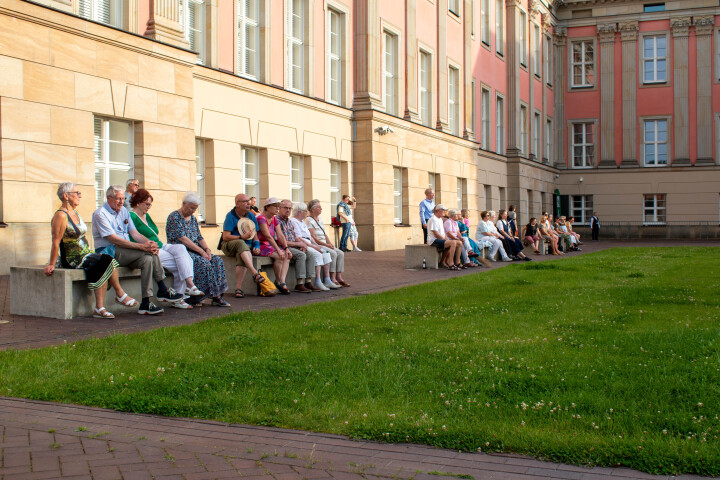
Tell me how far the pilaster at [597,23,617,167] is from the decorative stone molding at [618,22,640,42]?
18.9 inches

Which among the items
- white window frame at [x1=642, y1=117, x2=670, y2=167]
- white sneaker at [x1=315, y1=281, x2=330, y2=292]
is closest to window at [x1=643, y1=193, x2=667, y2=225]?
white window frame at [x1=642, y1=117, x2=670, y2=167]

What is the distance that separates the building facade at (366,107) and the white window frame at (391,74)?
0.06 meters

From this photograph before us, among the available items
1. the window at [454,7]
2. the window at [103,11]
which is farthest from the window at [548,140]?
the window at [103,11]

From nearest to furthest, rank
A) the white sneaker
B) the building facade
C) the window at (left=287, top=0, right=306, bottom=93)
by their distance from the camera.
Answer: the white sneaker < the building facade < the window at (left=287, top=0, right=306, bottom=93)

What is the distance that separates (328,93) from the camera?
2664cm

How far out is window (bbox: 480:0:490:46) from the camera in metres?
41.8

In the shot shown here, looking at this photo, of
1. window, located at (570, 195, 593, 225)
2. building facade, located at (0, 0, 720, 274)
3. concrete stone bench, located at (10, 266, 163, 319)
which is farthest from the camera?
window, located at (570, 195, 593, 225)

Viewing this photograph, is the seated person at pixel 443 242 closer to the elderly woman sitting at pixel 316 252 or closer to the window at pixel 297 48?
the elderly woman sitting at pixel 316 252

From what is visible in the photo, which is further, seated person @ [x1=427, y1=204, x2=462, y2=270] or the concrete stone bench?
seated person @ [x1=427, y1=204, x2=462, y2=270]

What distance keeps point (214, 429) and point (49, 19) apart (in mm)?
12227

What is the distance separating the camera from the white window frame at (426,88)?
34125mm

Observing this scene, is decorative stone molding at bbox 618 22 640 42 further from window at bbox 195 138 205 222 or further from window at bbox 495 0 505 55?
window at bbox 195 138 205 222

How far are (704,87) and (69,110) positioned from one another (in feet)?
153

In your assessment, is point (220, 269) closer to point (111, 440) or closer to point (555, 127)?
point (111, 440)
